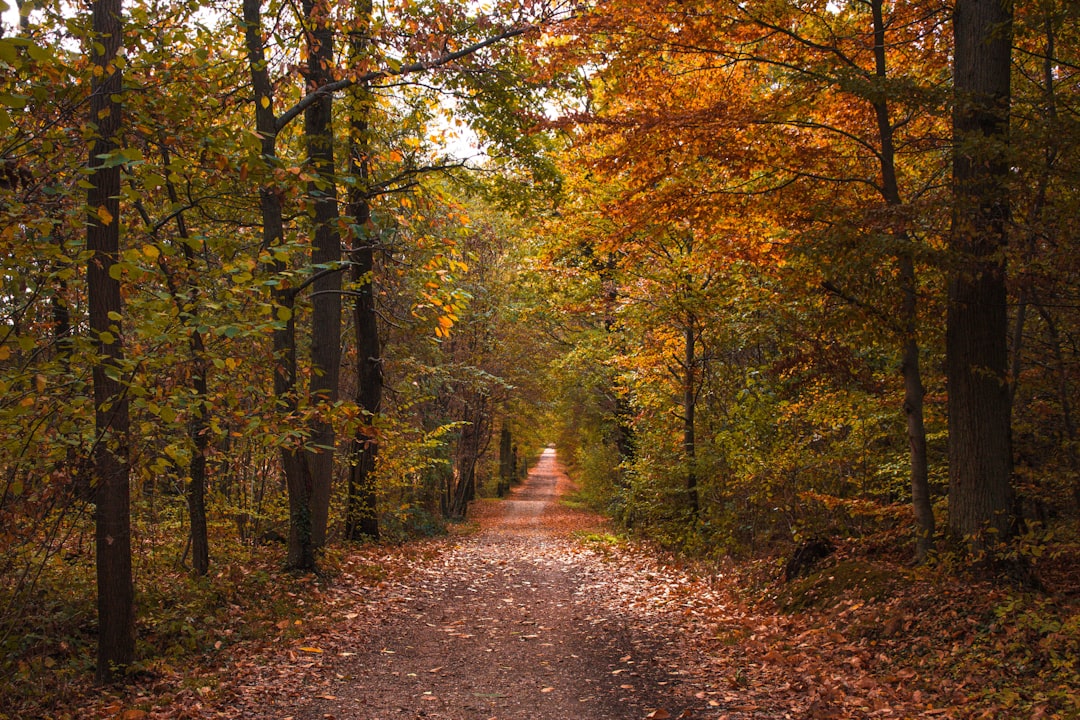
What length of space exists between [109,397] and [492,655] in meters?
4.33

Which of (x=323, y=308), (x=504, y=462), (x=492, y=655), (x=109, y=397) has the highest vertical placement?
(x=323, y=308)

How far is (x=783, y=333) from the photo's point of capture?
28.7ft

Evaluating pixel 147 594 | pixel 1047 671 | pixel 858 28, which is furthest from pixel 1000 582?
pixel 147 594

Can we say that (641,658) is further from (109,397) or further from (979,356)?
(109,397)

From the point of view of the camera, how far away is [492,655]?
23.9 feet

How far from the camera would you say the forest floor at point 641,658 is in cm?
540

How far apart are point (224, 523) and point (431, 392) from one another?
21.5 feet

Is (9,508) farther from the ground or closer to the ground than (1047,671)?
farther from the ground

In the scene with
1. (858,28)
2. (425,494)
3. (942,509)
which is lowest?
(425,494)

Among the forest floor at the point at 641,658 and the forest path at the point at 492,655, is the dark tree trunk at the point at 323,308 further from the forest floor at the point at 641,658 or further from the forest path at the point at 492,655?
the forest path at the point at 492,655

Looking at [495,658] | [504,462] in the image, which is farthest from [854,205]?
[504,462]

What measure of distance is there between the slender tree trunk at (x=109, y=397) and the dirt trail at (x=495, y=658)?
5.54 ft

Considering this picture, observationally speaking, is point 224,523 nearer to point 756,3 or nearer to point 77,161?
point 77,161

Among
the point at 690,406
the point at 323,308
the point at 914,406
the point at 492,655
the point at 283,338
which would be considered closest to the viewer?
the point at 492,655
